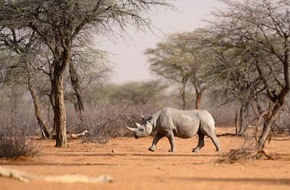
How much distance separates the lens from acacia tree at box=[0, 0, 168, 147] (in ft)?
54.4

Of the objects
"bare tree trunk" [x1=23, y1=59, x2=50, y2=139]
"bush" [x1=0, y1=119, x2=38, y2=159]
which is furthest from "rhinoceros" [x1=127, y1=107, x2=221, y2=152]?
"bare tree trunk" [x1=23, y1=59, x2=50, y2=139]

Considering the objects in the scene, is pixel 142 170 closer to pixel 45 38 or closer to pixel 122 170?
pixel 122 170

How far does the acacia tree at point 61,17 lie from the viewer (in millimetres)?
16594

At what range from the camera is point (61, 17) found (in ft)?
55.0

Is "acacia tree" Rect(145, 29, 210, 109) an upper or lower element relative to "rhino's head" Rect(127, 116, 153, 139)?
upper

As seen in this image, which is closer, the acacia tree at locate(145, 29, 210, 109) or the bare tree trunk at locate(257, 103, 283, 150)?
the bare tree trunk at locate(257, 103, 283, 150)

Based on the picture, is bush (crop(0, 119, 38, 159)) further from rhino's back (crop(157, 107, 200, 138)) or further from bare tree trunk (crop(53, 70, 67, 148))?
rhino's back (crop(157, 107, 200, 138))

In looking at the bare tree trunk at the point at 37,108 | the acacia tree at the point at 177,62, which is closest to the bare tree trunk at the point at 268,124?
the bare tree trunk at the point at 37,108

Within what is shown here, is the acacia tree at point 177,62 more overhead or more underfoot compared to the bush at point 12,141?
more overhead

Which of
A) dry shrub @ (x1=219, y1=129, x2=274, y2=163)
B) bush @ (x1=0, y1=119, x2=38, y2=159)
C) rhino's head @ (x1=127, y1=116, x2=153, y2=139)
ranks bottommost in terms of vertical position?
dry shrub @ (x1=219, y1=129, x2=274, y2=163)

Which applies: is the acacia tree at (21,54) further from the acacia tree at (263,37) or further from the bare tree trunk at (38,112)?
the acacia tree at (263,37)

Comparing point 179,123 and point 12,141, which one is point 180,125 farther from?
point 12,141

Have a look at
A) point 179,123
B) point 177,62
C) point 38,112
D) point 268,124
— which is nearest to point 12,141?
point 179,123

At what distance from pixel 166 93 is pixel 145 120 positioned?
31891 mm
